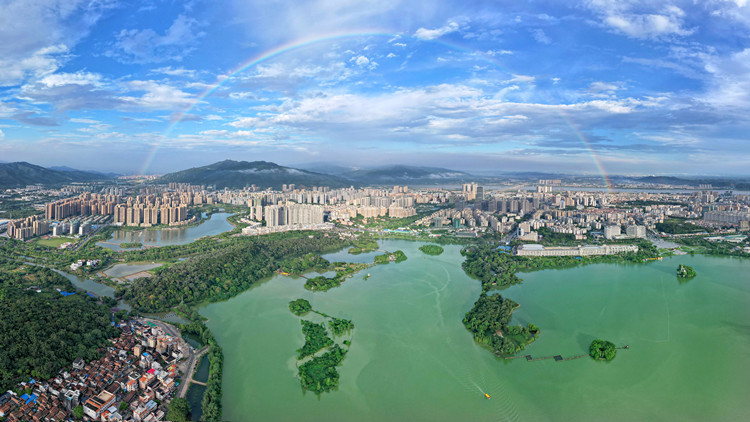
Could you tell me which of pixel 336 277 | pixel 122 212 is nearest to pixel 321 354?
pixel 336 277

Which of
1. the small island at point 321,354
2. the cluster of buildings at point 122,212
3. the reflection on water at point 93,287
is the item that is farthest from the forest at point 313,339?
the cluster of buildings at point 122,212

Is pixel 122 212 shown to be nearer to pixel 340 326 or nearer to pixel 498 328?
pixel 340 326

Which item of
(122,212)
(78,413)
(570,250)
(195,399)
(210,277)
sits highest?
(122,212)

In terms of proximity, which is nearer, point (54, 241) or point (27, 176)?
point (54, 241)

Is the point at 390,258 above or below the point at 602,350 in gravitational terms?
above

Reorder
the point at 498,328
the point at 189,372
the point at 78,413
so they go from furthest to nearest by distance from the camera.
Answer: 1. the point at 498,328
2. the point at 189,372
3. the point at 78,413

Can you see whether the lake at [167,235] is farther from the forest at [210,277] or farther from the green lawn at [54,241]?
the forest at [210,277]

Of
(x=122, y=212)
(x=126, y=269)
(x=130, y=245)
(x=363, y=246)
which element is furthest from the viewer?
(x=122, y=212)
